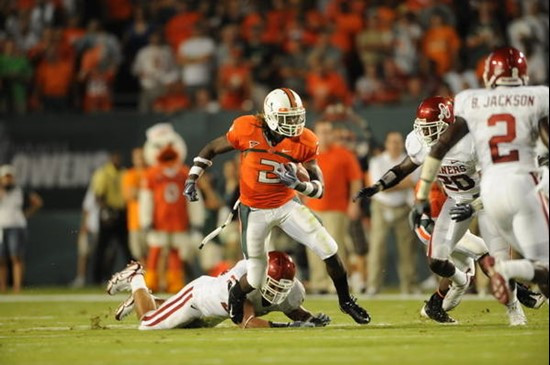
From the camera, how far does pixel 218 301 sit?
9.41m

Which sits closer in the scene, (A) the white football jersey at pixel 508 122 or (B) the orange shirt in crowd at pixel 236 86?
(A) the white football jersey at pixel 508 122

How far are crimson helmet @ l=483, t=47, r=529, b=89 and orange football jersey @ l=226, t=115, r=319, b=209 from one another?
204 cm

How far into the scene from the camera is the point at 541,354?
24.0ft

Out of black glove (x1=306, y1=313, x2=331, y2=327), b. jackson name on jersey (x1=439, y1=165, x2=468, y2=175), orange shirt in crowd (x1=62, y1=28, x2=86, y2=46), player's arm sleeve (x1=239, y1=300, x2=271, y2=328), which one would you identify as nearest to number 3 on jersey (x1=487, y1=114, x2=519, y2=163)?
b. jackson name on jersey (x1=439, y1=165, x2=468, y2=175)

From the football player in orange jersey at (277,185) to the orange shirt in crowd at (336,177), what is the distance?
4948mm

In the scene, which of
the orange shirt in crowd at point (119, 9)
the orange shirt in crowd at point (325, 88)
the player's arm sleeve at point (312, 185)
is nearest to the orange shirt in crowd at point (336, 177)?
the orange shirt in crowd at point (325, 88)

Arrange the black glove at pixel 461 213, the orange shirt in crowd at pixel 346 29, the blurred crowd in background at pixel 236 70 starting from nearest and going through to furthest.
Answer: the black glove at pixel 461 213, the blurred crowd in background at pixel 236 70, the orange shirt in crowd at pixel 346 29

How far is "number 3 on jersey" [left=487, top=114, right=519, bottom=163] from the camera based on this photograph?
8.09 metres

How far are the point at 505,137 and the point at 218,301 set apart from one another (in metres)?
2.57

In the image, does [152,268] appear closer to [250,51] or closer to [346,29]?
[250,51]

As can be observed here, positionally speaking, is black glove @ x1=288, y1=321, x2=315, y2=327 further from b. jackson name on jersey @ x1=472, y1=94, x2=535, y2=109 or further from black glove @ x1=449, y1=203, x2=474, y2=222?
b. jackson name on jersey @ x1=472, y1=94, x2=535, y2=109

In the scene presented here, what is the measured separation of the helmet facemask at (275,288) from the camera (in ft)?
30.4

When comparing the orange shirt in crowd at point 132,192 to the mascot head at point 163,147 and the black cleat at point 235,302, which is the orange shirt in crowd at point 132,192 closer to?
the mascot head at point 163,147

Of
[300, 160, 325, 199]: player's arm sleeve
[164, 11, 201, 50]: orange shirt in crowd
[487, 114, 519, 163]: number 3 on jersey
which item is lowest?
[300, 160, 325, 199]: player's arm sleeve
